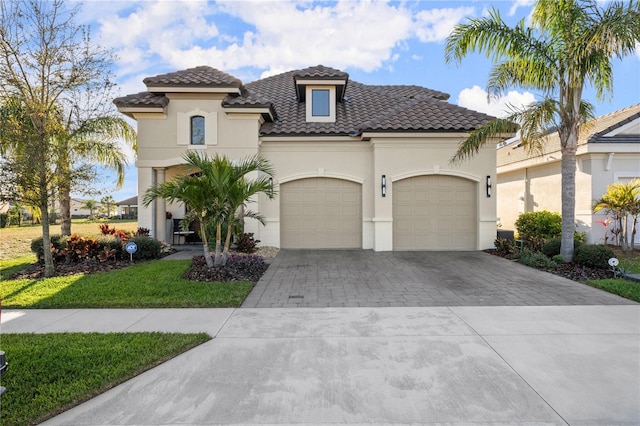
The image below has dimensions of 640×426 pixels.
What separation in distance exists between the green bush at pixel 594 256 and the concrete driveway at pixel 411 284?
1.25 meters

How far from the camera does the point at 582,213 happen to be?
43.1 feet

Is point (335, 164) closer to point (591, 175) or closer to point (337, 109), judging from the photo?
point (337, 109)

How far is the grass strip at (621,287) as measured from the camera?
625 cm

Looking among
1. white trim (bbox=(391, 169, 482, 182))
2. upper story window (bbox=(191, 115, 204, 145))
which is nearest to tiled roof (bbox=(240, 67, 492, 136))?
white trim (bbox=(391, 169, 482, 182))

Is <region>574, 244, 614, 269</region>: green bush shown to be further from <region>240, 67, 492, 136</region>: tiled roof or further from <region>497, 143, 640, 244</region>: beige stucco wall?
<region>240, 67, 492, 136</region>: tiled roof

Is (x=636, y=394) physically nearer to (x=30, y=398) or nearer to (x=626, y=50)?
(x=30, y=398)

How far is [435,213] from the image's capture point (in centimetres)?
1240

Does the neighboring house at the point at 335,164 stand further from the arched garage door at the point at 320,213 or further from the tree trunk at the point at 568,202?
the tree trunk at the point at 568,202

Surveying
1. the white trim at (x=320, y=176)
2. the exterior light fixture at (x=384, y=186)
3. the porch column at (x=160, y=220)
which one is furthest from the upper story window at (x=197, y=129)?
the exterior light fixture at (x=384, y=186)

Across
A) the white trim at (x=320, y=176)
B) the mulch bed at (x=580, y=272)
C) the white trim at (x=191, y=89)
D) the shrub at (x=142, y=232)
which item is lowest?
the mulch bed at (x=580, y=272)

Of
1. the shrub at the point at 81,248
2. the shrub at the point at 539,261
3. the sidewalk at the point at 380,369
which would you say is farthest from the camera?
the shrub at the point at 81,248

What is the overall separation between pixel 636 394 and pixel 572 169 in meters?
7.56

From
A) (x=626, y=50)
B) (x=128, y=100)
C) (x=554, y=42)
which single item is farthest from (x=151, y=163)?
(x=626, y=50)

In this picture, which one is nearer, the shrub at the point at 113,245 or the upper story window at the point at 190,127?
the shrub at the point at 113,245
